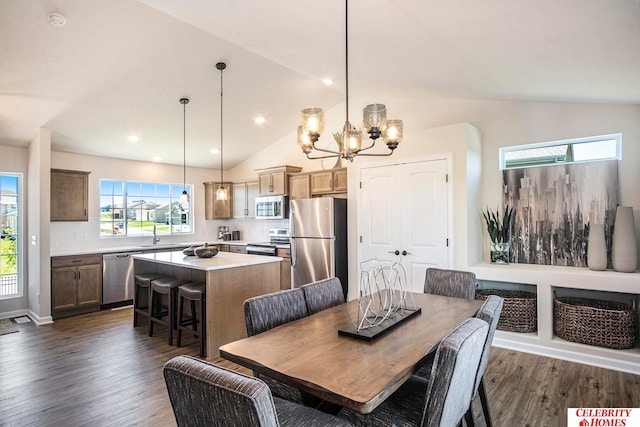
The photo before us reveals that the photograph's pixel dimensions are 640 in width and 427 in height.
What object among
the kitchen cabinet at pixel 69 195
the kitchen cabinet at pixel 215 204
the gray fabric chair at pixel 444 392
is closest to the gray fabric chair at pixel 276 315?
the gray fabric chair at pixel 444 392

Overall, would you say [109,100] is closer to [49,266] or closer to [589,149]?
[49,266]

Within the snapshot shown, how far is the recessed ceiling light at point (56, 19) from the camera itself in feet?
9.15

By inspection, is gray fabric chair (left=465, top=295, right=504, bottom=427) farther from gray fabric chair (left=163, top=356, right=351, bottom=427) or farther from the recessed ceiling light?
the recessed ceiling light

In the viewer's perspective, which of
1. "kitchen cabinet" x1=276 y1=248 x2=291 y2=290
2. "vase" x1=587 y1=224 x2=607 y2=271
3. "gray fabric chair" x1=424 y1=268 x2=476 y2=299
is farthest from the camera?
"kitchen cabinet" x1=276 y1=248 x2=291 y2=290

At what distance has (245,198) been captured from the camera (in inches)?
279

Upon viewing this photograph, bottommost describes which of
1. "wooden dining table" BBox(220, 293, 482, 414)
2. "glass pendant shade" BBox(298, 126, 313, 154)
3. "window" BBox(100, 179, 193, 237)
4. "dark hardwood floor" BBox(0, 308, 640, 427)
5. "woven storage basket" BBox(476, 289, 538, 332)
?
"dark hardwood floor" BBox(0, 308, 640, 427)

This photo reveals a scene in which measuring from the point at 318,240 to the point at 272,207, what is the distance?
1.60 m

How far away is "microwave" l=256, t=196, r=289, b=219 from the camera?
6316 millimetres

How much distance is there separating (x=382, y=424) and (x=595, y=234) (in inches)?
122

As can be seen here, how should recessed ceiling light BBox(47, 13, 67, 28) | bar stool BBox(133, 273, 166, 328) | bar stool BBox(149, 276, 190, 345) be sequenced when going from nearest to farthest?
recessed ceiling light BBox(47, 13, 67, 28) → bar stool BBox(149, 276, 190, 345) → bar stool BBox(133, 273, 166, 328)

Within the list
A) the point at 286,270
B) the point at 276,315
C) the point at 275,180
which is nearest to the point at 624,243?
the point at 276,315

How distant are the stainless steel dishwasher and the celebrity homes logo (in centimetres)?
571

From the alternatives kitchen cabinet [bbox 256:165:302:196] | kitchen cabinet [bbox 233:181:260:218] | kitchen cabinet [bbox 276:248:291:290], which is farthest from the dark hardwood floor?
kitchen cabinet [bbox 233:181:260:218]

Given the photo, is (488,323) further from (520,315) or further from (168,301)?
(168,301)
